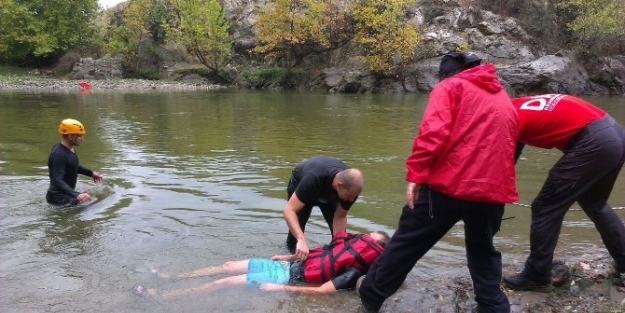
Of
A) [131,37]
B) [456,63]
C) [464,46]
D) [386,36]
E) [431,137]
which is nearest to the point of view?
[431,137]

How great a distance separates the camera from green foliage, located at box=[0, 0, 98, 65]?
46.2m

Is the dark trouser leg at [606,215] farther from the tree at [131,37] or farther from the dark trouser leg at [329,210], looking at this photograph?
the tree at [131,37]

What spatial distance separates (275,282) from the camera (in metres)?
4.68

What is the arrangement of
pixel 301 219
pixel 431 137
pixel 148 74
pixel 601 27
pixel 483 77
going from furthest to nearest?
pixel 148 74, pixel 601 27, pixel 301 219, pixel 483 77, pixel 431 137

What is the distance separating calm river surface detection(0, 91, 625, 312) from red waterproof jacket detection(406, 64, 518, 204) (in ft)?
4.59

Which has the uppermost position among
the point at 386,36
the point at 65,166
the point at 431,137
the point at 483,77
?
the point at 386,36

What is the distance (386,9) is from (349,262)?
36311 mm

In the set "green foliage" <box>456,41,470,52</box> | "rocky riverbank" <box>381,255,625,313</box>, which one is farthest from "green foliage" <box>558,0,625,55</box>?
"rocky riverbank" <box>381,255,625,313</box>

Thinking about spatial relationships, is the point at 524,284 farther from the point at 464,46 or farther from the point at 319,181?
the point at 464,46

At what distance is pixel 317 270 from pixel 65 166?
4.12 meters

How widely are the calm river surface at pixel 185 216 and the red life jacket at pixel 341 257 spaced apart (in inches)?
11.9

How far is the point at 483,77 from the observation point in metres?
3.28

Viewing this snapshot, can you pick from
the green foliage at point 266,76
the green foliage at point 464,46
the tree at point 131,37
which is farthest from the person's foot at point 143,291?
the tree at point 131,37

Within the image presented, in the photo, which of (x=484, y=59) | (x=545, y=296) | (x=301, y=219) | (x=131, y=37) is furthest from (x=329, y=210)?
(x=131, y=37)
